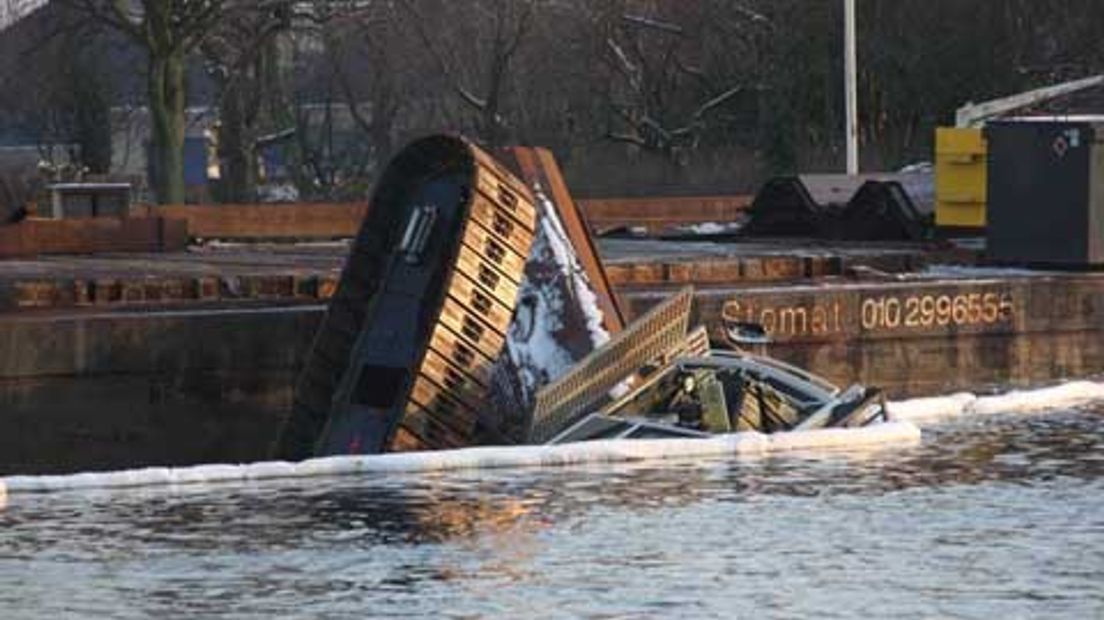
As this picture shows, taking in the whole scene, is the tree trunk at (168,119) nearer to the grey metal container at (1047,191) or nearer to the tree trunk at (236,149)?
the tree trunk at (236,149)

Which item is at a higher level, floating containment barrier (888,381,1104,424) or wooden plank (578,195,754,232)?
wooden plank (578,195,754,232)

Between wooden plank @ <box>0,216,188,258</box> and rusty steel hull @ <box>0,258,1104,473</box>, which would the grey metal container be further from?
wooden plank @ <box>0,216,188,258</box>

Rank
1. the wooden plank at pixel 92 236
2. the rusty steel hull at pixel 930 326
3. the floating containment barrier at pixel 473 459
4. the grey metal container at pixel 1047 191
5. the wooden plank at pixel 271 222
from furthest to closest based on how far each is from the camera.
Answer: the wooden plank at pixel 271 222
the wooden plank at pixel 92 236
the grey metal container at pixel 1047 191
the rusty steel hull at pixel 930 326
the floating containment barrier at pixel 473 459

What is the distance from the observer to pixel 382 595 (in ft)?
50.7

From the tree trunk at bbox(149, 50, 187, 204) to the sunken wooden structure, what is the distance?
30886 mm

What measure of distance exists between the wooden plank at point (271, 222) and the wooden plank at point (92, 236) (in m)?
5.66

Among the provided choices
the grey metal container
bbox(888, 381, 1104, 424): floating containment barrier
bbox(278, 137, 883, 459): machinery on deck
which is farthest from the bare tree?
bbox(278, 137, 883, 459): machinery on deck

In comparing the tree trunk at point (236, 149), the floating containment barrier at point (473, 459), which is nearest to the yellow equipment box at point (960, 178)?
the floating containment barrier at point (473, 459)

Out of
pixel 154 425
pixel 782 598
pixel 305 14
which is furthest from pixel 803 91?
pixel 782 598

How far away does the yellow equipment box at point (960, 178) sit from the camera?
38438 mm

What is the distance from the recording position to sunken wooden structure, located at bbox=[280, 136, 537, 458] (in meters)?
23.5

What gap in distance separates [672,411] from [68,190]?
19.0 m

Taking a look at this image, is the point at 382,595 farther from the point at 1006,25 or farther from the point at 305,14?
the point at 1006,25

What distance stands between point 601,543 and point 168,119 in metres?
40.0
